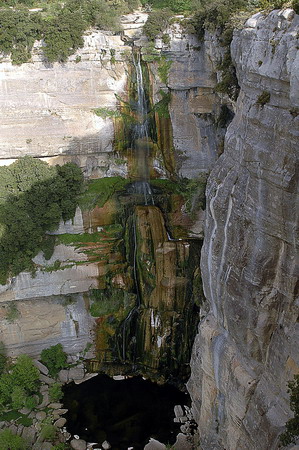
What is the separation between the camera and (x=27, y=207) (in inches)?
799

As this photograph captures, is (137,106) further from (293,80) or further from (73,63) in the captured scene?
(293,80)

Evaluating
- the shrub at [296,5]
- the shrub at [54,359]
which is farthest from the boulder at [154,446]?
the shrub at [296,5]

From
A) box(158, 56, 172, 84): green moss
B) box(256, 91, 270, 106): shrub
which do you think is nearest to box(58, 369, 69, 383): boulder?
box(158, 56, 172, 84): green moss

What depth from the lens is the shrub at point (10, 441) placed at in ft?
57.3

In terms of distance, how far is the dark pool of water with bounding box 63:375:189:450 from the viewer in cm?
1916

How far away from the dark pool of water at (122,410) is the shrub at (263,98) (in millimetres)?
13759

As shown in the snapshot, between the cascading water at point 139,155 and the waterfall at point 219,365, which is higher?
the cascading water at point 139,155

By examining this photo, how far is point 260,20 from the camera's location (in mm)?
12312

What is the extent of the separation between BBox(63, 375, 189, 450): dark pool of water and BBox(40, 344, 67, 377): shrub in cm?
99

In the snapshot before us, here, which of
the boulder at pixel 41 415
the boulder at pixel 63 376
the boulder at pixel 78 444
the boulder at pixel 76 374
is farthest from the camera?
the boulder at pixel 76 374

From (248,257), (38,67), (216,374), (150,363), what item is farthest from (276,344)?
Answer: (38,67)

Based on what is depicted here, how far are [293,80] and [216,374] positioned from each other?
371 inches

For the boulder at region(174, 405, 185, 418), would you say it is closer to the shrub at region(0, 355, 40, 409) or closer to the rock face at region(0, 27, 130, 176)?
the shrub at region(0, 355, 40, 409)

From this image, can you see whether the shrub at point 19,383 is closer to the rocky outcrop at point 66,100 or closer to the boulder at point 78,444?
the boulder at point 78,444
